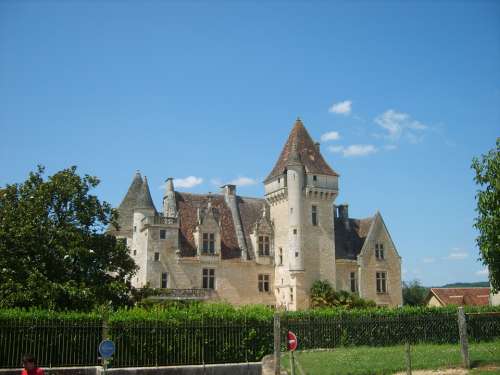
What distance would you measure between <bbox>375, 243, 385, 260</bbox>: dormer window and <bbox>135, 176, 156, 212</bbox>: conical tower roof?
57.4ft

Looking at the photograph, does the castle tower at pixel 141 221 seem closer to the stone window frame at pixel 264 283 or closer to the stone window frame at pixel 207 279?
the stone window frame at pixel 207 279

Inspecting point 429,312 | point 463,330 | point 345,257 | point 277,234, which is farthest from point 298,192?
point 463,330

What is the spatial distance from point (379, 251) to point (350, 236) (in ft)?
8.39

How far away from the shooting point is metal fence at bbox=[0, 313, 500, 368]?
1867 cm

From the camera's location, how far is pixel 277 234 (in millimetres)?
41531

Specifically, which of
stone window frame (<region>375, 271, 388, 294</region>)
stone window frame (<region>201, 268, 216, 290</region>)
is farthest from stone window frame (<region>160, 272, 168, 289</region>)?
stone window frame (<region>375, 271, 388, 294</region>)

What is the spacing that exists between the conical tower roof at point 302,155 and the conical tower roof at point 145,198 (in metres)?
9.70

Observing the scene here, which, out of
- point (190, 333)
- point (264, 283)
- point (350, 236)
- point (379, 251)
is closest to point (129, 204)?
point (264, 283)

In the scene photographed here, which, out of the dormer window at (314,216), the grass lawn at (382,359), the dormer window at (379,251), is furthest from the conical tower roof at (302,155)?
the grass lawn at (382,359)

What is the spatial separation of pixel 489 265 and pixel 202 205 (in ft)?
75.1

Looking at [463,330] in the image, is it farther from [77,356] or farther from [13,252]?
[13,252]

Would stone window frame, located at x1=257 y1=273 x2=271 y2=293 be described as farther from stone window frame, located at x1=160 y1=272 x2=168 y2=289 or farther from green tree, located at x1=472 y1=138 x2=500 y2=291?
green tree, located at x1=472 y1=138 x2=500 y2=291

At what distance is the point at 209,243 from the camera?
38844 mm

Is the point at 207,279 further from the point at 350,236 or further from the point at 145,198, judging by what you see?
the point at 350,236
